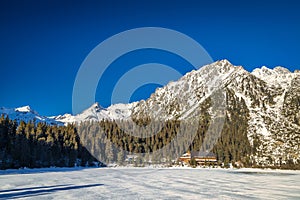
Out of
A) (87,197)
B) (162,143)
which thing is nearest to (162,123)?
(162,143)

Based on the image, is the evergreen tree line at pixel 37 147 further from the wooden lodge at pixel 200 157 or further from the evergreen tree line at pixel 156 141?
the wooden lodge at pixel 200 157

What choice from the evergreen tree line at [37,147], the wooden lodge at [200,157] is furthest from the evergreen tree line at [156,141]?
the evergreen tree line at [37,147]

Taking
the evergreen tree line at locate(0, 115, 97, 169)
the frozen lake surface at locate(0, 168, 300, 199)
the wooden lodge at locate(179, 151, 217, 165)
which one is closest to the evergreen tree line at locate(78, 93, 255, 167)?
the wooden lodge at locate(179, 151, 217, 165)

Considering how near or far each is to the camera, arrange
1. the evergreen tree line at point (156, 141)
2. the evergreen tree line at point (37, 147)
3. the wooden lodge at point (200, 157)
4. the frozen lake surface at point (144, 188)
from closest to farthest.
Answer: the frozen lake surface at point (144, 188), the evergreen tree line at point (37, 147), the wooden lodge at point (200, 157), the evergreen tree line at point (156, 141)

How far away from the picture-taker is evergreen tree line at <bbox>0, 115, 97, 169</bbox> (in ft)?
263

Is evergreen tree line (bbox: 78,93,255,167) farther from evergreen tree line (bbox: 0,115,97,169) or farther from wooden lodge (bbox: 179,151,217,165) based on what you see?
evergreen tree line (bbox: 0,115,97,169)

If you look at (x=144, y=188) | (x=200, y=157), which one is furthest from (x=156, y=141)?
(x=144, y=188)

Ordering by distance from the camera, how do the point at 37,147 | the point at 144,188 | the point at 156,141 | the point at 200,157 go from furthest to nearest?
the point at 156,141, the point at 200,157, the point at 37,147, the point at 144,188

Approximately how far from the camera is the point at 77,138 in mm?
125625

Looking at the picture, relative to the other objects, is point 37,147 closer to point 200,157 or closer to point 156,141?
point 156,141

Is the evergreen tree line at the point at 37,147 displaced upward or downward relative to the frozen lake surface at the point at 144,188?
upward

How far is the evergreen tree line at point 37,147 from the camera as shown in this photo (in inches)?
3157

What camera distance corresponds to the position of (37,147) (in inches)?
3499

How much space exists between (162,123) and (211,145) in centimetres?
3180
